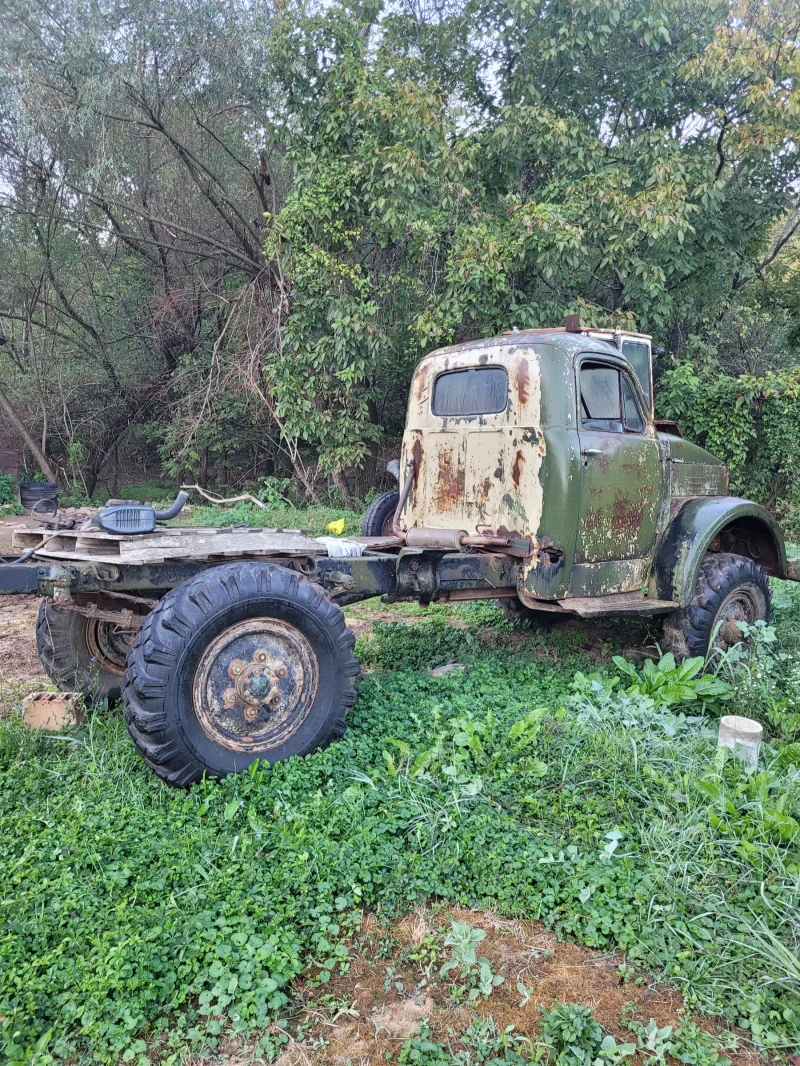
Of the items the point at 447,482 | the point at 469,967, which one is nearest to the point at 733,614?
the point at 447,482

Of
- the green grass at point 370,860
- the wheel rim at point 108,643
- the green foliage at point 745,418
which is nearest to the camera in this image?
the green grass at point 370,860

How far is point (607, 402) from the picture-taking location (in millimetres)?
5129

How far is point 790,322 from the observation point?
543 inches

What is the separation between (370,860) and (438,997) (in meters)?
0.64

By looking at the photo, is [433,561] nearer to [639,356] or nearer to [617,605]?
[617,605]

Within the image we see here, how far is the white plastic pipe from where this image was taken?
360cm

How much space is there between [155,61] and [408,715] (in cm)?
1195

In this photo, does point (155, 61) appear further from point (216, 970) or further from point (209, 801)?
point (216, 970)

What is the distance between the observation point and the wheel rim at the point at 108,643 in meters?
4.82

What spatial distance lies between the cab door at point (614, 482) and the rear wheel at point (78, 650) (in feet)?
9.90

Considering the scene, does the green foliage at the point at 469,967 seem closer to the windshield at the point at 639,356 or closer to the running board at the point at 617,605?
the running board at the point at 617,605

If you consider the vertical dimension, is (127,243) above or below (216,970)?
above

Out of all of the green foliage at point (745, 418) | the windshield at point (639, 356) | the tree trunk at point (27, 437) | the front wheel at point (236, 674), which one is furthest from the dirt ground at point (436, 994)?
the tree trunk at point (27, 437)

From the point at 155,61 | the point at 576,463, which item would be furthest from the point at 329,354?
the point at 576,463
